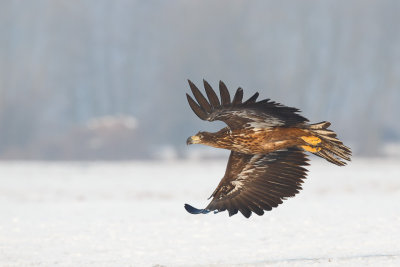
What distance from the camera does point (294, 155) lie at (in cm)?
830

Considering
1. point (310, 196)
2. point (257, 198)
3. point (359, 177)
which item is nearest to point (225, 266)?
point (257, 198)

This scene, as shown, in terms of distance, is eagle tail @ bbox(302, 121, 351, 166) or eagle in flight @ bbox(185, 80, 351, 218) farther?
eagle tail @ bbox(302, 121, 351, 166)

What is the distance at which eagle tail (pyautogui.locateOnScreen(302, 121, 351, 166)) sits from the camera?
7.42 m

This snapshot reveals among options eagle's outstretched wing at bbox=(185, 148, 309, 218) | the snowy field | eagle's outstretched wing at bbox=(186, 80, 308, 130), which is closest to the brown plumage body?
eagle's outstretched wing at bbox=(186, 80, 308, 130)

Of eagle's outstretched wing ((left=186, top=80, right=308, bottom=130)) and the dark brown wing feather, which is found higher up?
eagle's outstretched wing ((left=186, top=80, right=308, bottom=130))

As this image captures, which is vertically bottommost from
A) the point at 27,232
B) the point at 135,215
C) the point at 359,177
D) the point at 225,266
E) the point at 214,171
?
the point at 225,266

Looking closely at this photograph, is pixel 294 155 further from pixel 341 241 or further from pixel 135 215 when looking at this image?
pixel 135 215

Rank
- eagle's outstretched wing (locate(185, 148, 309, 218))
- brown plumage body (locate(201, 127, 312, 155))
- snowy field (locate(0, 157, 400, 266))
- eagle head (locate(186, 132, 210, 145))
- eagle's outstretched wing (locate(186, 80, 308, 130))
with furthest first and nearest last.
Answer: snowy field (locate(0, 157, 400, 266)) → eagle's outstretched wing (locate(185, 148, 309, 218)) → eagle head (locate(186, 132, 210, 145)) → brown plumage body (locate(201, 127, 312, 155)) → eagle's outstretched wing (locate(186, 80, 308, 130))

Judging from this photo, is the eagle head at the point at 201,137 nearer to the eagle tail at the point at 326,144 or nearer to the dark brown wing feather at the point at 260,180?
the dark brown wing feather at the point at 260,180

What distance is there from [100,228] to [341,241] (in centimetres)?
582

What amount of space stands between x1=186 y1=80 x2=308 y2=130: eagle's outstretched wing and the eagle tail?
0.33m

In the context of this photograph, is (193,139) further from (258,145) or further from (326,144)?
(326,144)

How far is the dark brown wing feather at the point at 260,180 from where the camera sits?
8.00 m

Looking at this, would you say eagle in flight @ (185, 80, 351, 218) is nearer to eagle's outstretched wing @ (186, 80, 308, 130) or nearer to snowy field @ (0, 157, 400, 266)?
eagle's outstretched wing @ (186, 80, 308, 130)
